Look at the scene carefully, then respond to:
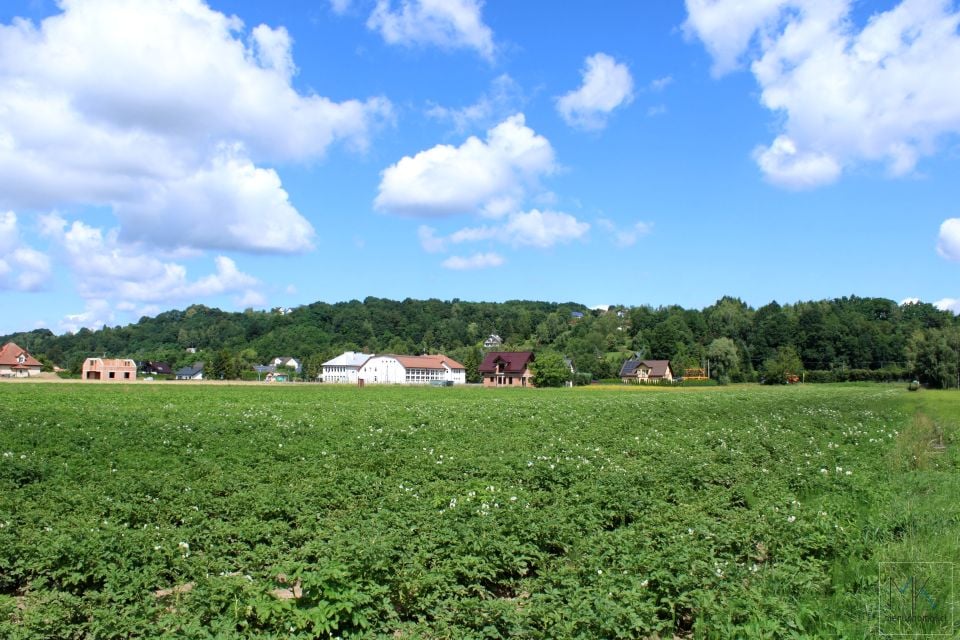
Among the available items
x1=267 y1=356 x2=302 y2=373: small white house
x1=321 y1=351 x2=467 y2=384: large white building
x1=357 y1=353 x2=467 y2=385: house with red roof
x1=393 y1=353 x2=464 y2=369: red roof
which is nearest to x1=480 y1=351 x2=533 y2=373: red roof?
x1=321 y1=351 x2=467 y2=384: large white building

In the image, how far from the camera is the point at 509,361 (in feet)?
378

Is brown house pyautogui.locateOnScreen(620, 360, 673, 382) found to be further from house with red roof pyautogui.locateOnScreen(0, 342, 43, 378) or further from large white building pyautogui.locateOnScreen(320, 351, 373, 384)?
house with red roof pyautogui.locateOnScreen(0, 342, 43, 378)

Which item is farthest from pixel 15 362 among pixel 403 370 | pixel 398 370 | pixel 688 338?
pixel 688 338

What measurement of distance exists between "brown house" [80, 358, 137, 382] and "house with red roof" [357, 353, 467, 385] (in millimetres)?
38048

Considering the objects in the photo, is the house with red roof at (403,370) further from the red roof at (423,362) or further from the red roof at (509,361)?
the red roof at (509,361)

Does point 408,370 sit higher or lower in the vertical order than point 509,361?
lower

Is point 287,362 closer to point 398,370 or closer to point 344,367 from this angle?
point 344,367

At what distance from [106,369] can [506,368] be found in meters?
64.8

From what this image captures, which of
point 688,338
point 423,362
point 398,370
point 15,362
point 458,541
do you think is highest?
point 688,338

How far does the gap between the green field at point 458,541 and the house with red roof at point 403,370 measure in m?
102

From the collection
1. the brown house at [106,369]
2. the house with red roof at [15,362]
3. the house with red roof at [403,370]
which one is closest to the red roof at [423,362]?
the house with red roof at [403,370]

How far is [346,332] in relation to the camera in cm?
19100

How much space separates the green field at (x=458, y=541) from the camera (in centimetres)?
668

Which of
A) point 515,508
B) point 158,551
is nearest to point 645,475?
point 515,508
